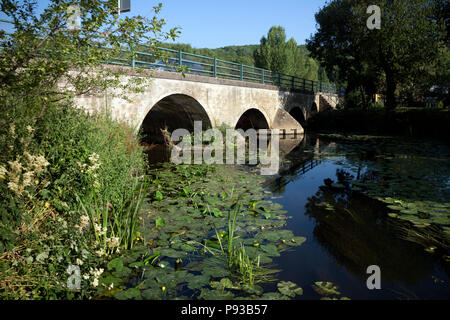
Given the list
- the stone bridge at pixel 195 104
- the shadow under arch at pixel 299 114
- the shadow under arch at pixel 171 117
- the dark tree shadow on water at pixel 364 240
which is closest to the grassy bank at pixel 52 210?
the stone bridge at pixel 195 104

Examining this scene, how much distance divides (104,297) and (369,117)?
20.3 metres

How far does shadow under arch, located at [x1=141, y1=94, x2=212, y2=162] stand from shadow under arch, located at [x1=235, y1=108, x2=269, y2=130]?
5.32 meters

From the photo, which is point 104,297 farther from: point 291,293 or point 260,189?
point 260,189

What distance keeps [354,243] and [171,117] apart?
36.3ft

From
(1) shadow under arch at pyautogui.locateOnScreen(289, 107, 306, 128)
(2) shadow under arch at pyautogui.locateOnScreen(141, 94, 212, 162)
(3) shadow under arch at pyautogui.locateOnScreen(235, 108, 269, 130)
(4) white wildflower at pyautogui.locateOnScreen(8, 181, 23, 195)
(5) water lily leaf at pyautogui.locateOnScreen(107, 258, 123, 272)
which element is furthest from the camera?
(1) shadow under arch at pyautogui.locateOnScreen(289, 107, 306, 128)

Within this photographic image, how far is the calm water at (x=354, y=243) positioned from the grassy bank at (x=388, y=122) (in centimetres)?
951

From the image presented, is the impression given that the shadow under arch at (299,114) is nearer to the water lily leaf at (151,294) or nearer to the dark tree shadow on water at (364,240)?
the dark tree shadow on water at (364,240)

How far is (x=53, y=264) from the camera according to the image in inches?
99.2


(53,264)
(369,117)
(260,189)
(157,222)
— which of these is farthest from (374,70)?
(53,264)

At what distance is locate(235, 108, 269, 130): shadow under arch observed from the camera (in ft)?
58.3

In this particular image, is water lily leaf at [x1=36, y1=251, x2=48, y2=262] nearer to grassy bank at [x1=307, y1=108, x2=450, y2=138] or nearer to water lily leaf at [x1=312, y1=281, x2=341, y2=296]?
water lily leaf at [x1=312, y1=281, x2=341, y2=296]

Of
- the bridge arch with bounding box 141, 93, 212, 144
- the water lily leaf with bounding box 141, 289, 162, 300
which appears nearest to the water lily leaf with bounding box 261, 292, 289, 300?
the water lily leaf with bounding box 141, 289, 162, 300

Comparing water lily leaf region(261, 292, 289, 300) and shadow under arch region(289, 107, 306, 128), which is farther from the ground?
shadow under arch region(289, 107, 306, 128)

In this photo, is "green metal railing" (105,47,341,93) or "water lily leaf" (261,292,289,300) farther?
"green metal railing" (105,47,341,93)
